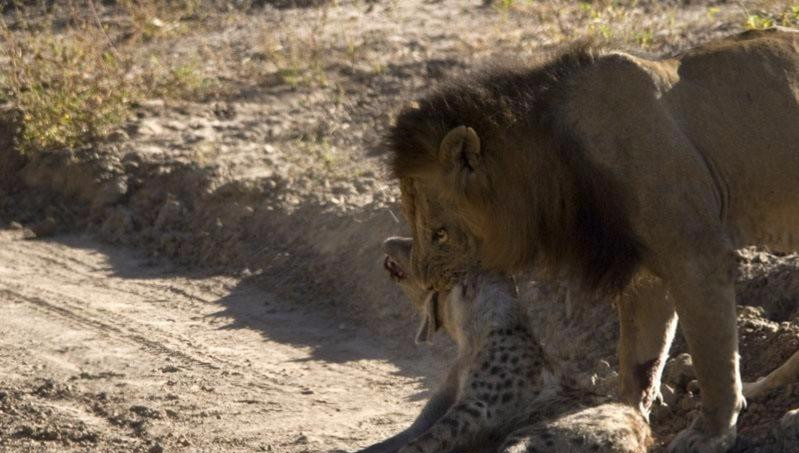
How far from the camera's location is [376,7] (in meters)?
14.2

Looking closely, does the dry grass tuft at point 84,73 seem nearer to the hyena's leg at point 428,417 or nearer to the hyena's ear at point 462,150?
the hyena's leg at point 428,417

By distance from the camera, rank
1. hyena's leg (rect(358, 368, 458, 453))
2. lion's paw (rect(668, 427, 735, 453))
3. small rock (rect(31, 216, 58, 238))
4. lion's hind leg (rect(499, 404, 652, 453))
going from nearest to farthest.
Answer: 1. lion's hind leg (rect(499, 404, 652, 453))
2. lion's paw (rect(668, 427, 735, 453))
3. hyena's leg (rect(358, 368, 458, 453))
4. small rock (rect(31, 216, 58, 238))

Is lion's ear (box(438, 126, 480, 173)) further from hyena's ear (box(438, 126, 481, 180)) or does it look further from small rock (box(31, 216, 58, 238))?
small rock (box(31, 216, 58, 238))

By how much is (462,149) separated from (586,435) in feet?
4.61

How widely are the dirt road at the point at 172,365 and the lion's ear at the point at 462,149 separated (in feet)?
5.24

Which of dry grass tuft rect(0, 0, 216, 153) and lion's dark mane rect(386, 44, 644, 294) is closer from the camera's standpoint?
lion's dark mane rect(386, 44, 644, 294)

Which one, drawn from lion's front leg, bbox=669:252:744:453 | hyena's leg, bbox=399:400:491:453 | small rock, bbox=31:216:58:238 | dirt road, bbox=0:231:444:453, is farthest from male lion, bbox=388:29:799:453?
small rock, bbox=31:216:58:238

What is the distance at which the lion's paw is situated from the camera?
20.7 ft

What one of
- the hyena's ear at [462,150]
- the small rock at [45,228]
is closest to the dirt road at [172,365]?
the small rock at [45,228]

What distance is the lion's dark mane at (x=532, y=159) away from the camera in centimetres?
645

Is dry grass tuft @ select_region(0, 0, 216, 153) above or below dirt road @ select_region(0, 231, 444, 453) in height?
above

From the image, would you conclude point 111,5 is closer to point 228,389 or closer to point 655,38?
point 655,38

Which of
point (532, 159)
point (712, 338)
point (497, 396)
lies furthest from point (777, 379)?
point (532, 159)

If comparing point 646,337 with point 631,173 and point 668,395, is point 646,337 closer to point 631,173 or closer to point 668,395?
point 668,395
